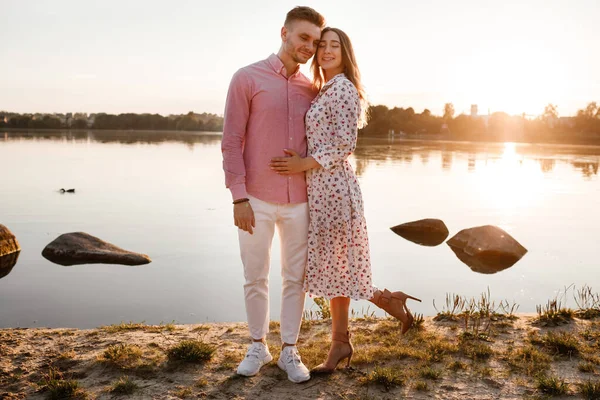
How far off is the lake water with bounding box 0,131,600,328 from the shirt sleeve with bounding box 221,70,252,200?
137 inches

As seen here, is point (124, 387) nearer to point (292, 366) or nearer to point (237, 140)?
point (292, 366)

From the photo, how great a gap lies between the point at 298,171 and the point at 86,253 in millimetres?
7553

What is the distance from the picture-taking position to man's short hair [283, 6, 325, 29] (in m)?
3.52

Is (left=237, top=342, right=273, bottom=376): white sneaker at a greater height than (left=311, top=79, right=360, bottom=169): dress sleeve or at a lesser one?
lesser

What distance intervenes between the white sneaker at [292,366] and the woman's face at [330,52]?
1.93m

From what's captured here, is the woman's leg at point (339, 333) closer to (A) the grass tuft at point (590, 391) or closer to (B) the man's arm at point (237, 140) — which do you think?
(B) the man's arm at point (237, 140)

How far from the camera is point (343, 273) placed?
12.3ft

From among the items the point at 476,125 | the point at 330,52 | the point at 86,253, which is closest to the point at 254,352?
the point at 330,52

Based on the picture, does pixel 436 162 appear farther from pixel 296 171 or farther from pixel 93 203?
pixel 296 171

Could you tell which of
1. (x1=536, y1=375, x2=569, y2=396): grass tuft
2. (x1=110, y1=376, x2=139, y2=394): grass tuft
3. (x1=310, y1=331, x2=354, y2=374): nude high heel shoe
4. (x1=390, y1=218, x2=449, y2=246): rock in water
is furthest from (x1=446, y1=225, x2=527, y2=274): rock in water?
(x1=110, y1=376, x2=139, y2=394): grass tuft

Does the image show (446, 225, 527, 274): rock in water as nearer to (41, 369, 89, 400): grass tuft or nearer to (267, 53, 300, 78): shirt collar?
(267, 53, 300, 78): shirt collar

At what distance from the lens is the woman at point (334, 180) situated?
11.6ft

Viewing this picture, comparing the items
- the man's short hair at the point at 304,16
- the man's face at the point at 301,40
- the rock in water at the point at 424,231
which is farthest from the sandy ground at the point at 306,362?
the rock in water at the point at 424,231

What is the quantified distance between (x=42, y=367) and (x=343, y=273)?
2.27m
